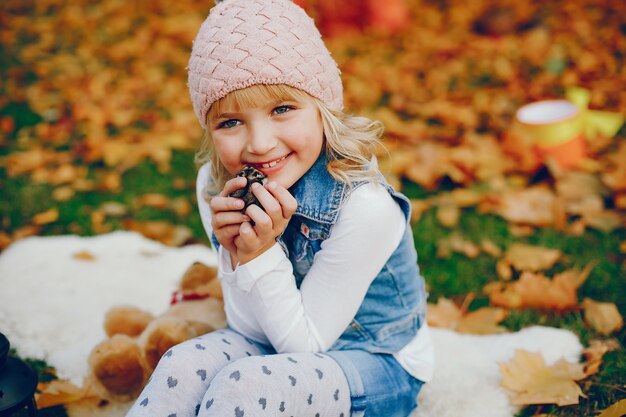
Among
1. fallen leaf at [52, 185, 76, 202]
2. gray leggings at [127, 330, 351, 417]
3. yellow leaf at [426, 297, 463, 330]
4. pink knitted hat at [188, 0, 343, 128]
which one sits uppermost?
pink knitted hat at [188, 0, 343, 128]

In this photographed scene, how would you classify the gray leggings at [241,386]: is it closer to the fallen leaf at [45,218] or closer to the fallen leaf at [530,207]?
the fallen leaf at [530,207]

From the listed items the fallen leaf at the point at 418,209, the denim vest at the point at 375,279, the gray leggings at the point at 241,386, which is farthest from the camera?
the fallen leaf at the point at 418,209

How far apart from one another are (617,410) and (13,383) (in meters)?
1.46

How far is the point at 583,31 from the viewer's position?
425 cm

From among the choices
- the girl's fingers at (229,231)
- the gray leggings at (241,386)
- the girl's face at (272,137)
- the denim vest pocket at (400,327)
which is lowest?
the denim vest pocket at (400,327)

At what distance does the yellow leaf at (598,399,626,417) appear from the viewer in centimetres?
140

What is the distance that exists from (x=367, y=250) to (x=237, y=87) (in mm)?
493

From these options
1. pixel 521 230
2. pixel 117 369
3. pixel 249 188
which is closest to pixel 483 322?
pixel 521 230

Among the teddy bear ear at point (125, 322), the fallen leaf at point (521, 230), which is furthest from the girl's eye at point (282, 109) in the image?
the fallen leaf at point (521, 230)

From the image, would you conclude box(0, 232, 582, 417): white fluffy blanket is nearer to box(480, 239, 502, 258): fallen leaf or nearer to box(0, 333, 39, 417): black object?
box(0, 333, 39, 417): black object

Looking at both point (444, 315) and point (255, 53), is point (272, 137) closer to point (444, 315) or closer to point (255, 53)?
point (255, 53)

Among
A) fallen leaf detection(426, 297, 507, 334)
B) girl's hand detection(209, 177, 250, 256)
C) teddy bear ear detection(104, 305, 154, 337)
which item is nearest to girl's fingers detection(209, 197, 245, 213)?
girl's hand detection(209, 177, 250, 256)

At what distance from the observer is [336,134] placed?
142 centimetres

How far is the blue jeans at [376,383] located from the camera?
4.49ft
